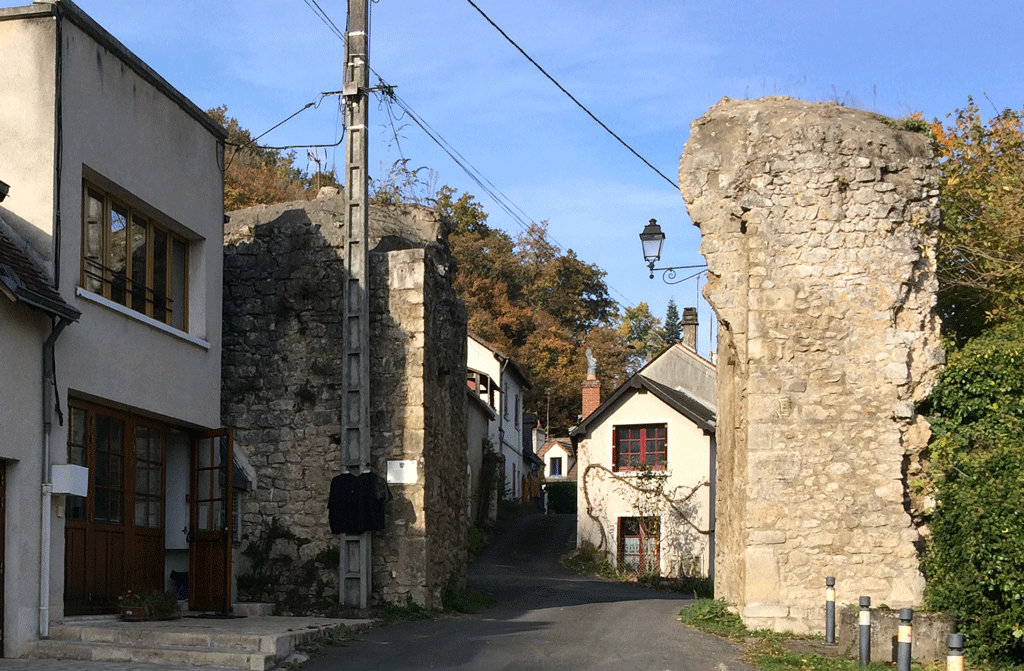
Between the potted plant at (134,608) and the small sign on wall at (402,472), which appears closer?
the potted plant at (134,608)

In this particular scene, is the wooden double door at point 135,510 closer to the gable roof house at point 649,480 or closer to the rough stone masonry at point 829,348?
the rough stone masonry at point 829,348

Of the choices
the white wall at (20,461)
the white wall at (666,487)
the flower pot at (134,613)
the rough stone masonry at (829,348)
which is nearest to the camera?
the white wall at (20,461)

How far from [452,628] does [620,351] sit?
1555 inches

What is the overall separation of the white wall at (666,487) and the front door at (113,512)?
1906 centimetres

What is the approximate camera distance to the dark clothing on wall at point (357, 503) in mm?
15023

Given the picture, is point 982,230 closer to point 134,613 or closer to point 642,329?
point 134,613

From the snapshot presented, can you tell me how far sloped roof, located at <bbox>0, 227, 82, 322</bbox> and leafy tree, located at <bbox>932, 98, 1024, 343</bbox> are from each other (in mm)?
9836

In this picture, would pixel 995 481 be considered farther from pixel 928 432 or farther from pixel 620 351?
pixel 620 351

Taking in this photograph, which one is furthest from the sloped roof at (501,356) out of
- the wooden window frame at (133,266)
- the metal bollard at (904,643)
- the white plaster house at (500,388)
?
the metal bollard at (904,643)

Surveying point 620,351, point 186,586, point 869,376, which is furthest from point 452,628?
point 620,351

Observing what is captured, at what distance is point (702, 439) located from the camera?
32.4 metres

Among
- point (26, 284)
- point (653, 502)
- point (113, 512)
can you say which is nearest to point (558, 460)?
point (653, 502)

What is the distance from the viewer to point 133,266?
44.4 feet

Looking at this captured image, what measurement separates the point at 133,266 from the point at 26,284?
9.55ft
